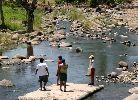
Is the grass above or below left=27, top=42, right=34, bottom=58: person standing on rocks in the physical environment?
above

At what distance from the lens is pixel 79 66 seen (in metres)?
44.5

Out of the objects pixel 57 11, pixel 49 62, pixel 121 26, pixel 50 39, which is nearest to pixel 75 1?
pixel 57 11

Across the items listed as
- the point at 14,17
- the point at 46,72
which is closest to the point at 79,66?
the point at 46,72

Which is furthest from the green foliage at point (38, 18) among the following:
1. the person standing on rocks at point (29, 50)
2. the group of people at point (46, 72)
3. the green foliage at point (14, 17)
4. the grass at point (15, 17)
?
the group of people at point (46, 72)

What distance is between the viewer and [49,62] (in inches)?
1845

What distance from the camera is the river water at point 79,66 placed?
33803 mm

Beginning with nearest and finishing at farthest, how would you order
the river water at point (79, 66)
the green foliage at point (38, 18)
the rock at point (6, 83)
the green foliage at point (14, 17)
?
the river water at point (79, 66), the rock at point (6, 83), the green foliage at point (14, 17), the green foliage at point (38, 18)

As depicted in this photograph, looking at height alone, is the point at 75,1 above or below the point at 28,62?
above

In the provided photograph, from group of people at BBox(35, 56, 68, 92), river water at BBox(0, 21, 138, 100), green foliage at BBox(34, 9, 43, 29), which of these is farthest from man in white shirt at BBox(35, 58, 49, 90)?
green foliage at BBox(34, 9, 43, 29)

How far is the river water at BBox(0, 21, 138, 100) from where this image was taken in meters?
33.8

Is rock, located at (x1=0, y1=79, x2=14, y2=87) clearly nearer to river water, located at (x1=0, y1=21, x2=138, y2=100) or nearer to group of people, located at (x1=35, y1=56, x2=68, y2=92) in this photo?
river water, located at (x1=0, y1=21, x2=138, y2=100)

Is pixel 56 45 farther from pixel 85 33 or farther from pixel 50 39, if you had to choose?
pixel 85 33

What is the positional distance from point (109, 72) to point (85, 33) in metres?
29.5

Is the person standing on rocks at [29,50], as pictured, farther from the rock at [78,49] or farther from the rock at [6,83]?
the rock at [6,83]
